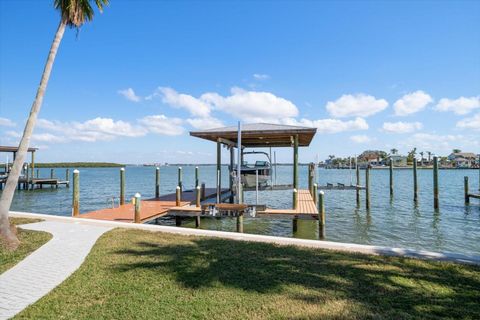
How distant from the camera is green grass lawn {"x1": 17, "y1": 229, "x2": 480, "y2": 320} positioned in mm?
3863

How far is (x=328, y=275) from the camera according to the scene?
5.02 m

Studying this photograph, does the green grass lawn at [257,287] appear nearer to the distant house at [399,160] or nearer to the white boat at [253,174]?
the white boat at [253,174]

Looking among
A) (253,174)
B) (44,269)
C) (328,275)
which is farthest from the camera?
(253,174)

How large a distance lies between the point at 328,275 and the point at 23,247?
21.9ft

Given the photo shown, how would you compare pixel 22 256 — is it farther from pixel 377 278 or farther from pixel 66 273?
pixel 377 278

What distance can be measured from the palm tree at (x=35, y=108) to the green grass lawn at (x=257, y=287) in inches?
100

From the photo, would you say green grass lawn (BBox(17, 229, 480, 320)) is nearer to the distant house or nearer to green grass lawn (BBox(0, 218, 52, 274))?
green grass lawn (BBox(0, 218, 52, 274))

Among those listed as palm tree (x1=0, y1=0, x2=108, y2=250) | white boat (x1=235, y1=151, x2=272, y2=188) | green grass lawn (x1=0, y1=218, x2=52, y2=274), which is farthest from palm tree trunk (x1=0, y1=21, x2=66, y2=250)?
white boat (x1=235, y1=151, x2=272, y2=188)

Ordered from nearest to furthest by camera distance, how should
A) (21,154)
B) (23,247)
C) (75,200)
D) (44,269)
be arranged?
1. (44,269)
2. (23,247)
3. (21,154)
4. (75,200)

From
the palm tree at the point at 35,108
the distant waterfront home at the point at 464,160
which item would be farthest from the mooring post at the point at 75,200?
the distant waterfront home at the point at 464,160

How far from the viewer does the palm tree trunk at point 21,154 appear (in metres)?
7.02

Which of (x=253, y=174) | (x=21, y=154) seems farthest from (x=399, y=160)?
(x=21, y=154)

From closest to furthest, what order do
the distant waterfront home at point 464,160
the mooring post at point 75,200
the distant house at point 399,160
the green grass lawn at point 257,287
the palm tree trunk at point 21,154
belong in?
the green grass lawn at point 257,287
the palm tree trunk at point 21,154
the mooring post at point 75,200
the distant waterfront home at point 464,160
the distant house at point 399,160

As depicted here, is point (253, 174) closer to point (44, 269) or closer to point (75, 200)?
point (75, 200)
